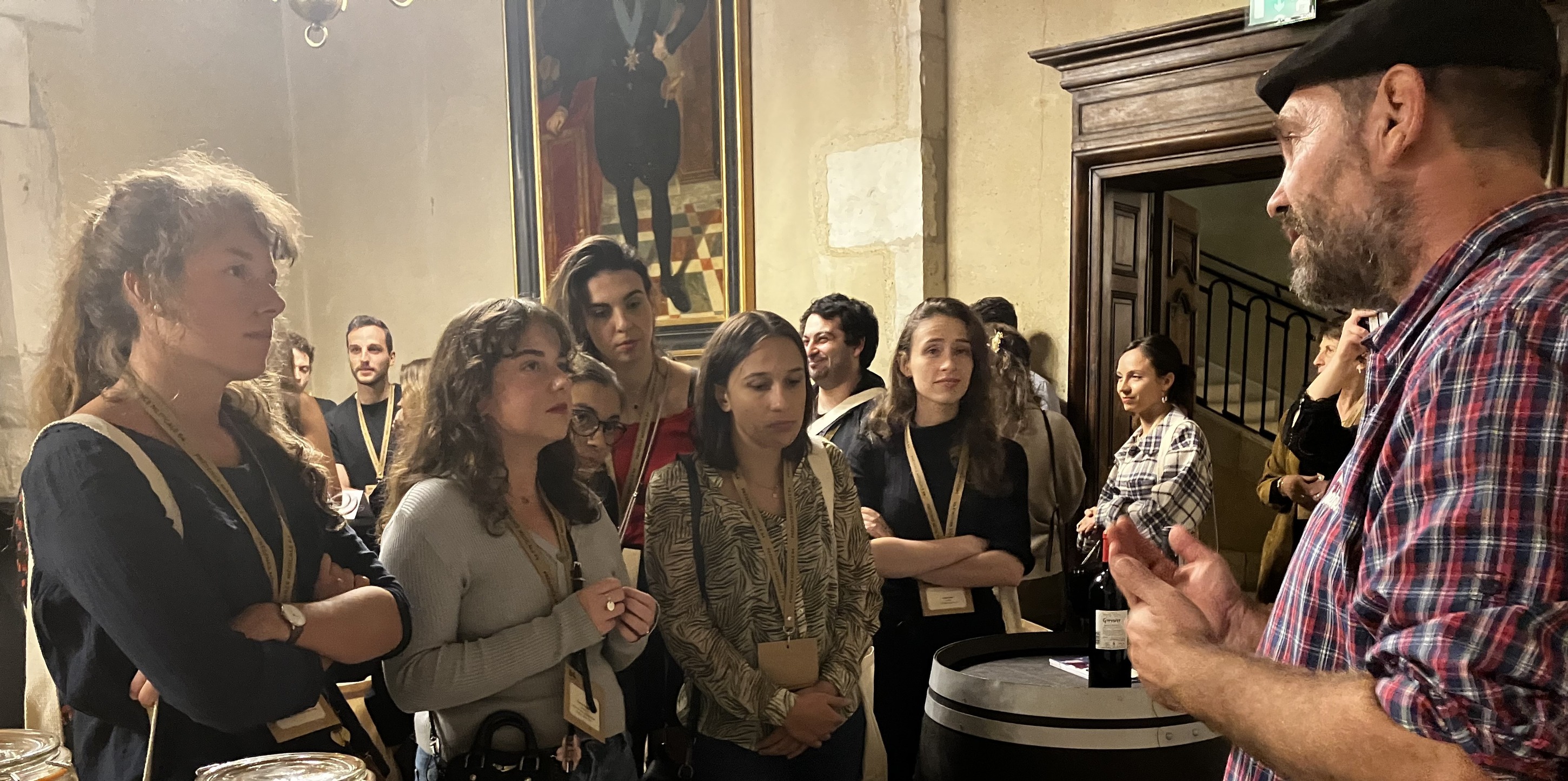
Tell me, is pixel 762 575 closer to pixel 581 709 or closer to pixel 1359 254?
pixel 581 709

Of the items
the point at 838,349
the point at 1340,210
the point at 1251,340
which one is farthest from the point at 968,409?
the point at 1251,340

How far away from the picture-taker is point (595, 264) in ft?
8.97

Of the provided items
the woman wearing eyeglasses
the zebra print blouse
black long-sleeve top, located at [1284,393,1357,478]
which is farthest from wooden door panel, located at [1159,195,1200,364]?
the woman wearing eyeglasses

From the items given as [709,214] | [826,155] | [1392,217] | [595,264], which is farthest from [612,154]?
[1392,217]

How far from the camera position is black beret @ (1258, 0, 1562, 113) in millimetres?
1107

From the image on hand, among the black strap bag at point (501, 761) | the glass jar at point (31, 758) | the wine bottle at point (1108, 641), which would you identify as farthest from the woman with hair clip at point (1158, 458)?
the glass jar at point (31, 758)

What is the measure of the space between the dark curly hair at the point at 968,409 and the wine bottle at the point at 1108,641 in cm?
66

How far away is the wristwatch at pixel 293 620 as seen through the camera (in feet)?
4.96

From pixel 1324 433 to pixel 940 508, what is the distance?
5.06 feet

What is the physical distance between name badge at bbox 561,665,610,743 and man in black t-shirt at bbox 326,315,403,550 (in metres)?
2.42

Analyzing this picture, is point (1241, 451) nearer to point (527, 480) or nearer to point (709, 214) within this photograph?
point (709, 214)

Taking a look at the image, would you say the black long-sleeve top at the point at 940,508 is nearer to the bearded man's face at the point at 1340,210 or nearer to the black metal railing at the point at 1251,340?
the bearded man's face at the point at 1340,210

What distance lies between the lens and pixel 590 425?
8.71 feet

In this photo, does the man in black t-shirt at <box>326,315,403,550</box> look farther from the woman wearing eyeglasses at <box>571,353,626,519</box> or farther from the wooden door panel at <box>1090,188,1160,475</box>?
the wooden door panel at <box>1090,188,1160,475</box>
